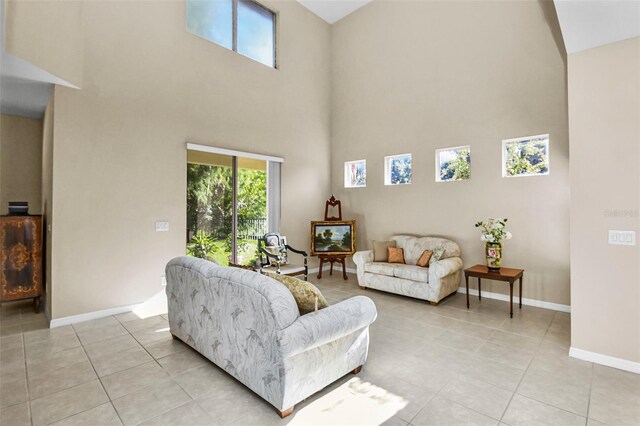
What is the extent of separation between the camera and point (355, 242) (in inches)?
249

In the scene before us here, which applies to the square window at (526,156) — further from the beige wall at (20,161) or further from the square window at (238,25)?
the beige wall at (20,161)

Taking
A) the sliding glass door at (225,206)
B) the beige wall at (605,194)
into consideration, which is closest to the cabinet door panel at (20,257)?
the sliding glass door at (225,206)

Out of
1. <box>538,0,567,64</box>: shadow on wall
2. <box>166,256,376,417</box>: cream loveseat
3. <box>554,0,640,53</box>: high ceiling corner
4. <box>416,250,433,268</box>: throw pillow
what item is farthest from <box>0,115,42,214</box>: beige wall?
<box>538,0,567,64</box>: shadow on wall

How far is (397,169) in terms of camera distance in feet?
19.6

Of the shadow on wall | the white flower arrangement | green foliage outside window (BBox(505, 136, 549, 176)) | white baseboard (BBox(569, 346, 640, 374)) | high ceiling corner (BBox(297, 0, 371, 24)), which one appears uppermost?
high ceiling corner (BBox(297, 0, 371, 24))

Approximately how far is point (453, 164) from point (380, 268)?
2150 millimetres

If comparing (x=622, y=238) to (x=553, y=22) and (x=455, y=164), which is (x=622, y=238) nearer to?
(x=455, y=164)

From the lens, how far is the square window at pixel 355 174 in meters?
6.52

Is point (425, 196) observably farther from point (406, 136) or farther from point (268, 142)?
point (268, 142)

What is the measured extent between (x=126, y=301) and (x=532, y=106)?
624 cm

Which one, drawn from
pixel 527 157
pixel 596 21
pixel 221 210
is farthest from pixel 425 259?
pixel 221 210

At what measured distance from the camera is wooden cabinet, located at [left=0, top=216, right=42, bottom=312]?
3.83 metres

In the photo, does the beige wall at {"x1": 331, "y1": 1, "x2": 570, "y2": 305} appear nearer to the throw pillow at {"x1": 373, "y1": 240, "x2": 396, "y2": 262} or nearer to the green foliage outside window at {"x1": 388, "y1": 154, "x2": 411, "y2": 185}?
the green foliage outside window at {"x1": 388, "y1": 154, "x2": 411, "y2": 185}

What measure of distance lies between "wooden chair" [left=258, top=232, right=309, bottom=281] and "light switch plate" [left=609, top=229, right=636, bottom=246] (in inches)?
152
